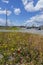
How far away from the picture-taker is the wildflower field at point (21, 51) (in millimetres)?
4800

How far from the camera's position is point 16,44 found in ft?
18.7

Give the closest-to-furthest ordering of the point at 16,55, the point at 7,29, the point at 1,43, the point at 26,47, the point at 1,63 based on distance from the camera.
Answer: the point at 1,63, the point at 16,55, the point at 26,47, the point at 1,43, the point at 7,29

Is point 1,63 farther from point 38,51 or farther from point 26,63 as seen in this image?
point 38,51

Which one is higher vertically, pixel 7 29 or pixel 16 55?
pixel 7 29

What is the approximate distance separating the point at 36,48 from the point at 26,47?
292mm

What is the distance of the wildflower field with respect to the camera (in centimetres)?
480

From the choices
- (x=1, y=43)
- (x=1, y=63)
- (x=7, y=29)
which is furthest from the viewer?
(x=7, y=29)

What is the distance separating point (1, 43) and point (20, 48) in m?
0.81

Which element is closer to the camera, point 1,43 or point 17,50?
point 17,50

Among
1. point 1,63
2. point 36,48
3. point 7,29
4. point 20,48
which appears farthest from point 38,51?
point 7,29

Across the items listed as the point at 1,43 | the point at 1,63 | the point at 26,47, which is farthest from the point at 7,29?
the point at 1,63

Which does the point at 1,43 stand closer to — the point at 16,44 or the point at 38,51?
the point at 16,44

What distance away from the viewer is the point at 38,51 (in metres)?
5.13

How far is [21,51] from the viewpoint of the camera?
16.9 feet
